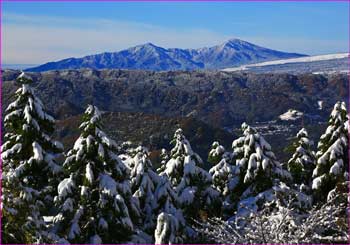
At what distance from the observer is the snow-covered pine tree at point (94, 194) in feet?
58.1

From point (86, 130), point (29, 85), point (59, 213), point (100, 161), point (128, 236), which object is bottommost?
point (128, 236)

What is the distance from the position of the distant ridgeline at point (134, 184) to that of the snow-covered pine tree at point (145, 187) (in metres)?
0.05

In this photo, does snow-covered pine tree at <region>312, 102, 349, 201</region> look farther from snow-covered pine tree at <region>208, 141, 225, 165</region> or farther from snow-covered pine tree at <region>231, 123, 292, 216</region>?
snow-covered pine tree at <region>208, 141, 225, 165</region>

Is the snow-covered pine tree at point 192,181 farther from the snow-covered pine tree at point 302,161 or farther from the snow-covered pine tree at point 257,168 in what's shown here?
the snow-covered pine tree at point 302,161

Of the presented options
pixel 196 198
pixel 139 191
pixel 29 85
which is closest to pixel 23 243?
pixel 29 85

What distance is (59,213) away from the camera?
17734 mm

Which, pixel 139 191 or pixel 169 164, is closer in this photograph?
pixel 139 191

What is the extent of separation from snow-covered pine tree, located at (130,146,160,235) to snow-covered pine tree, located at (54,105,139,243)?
7.21 ft

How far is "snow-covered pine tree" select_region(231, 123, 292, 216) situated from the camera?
70.4 ft

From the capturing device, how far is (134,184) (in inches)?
864

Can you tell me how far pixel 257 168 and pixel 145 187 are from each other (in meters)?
5.09

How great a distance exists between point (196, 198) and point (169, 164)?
7.09ft

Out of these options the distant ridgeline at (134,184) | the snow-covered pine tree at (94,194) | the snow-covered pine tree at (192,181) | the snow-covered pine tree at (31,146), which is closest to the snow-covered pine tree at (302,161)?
the distant ridgeline at (134,184)

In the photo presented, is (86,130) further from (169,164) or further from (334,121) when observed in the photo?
(334,121)
